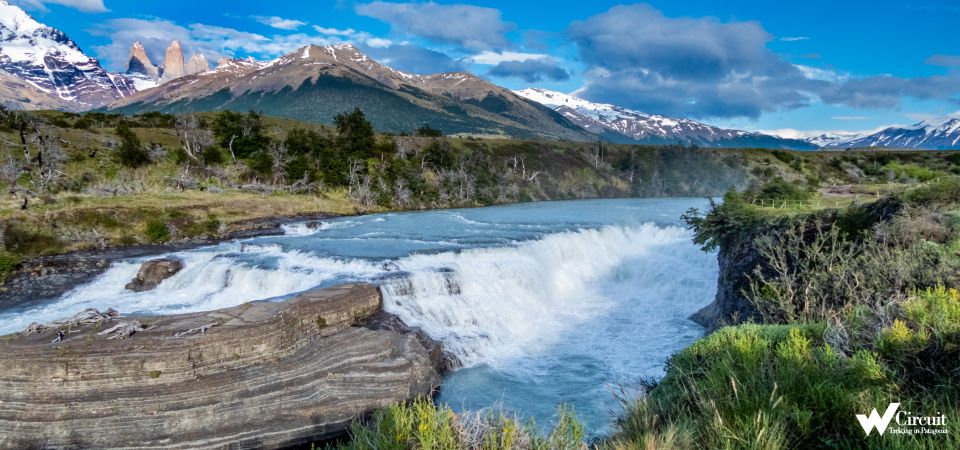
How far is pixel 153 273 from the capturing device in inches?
Answer: 858

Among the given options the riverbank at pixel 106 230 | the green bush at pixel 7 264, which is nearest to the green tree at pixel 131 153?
the riverbank at pixel 106 230

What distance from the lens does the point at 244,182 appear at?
4788cm

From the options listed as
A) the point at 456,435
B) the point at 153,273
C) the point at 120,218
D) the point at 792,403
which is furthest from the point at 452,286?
the point at 120,218

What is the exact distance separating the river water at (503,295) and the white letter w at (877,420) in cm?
745

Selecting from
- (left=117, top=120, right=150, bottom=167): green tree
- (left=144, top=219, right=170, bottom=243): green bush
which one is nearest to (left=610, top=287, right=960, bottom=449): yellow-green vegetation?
(left=144, top=219, right=170, bottom=243): green bush

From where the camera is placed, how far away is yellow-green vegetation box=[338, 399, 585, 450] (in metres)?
4.42

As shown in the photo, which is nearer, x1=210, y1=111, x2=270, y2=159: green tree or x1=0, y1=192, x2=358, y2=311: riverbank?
x1=0, y1=192, x2=358, y2=311: riverbank

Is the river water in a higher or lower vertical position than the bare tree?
lower

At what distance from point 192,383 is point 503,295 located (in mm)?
13146

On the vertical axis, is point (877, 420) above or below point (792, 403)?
above

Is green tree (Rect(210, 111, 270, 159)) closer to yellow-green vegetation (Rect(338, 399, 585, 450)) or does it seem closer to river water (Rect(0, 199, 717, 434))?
river water (Rect(0, 199, 717, 434))

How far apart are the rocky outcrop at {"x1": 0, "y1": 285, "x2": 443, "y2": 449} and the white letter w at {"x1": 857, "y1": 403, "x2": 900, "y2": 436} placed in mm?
7966

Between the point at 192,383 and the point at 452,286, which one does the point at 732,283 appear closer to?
the point at 452,286

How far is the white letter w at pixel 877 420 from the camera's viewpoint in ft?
12.7
